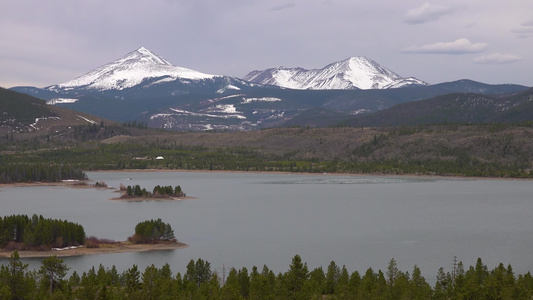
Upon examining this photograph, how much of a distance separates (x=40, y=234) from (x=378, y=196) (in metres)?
76.5

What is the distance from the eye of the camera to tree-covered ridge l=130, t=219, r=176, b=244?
7862cm

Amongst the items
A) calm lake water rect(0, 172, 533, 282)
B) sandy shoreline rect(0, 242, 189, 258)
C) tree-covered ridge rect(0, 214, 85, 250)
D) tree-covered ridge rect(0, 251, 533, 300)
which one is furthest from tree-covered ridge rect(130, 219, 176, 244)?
tree-covered ridge rect(0, 251, 533, 300)

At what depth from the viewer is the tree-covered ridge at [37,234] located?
2891 inches

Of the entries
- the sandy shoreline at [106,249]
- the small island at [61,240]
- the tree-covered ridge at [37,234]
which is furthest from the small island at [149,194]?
the tree-covered ridge at [37,234]

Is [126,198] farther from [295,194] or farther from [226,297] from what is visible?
[226,297]

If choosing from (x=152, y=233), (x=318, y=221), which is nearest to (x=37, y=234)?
(x=152, y=233)

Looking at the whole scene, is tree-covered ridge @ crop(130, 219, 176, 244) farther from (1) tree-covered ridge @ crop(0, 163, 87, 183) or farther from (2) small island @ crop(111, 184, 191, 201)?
(1) tree-covered ridge @ crop(0, 163, 87, 183)

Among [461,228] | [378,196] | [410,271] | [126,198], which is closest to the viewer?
[410,271]

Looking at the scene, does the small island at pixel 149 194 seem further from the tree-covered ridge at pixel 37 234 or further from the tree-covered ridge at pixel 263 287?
the tree-covered ridge at pixel 263 287

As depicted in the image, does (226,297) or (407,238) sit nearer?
(226,297)

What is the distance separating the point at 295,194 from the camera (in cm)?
14062

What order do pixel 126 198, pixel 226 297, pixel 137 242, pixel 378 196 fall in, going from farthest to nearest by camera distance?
pixel 378 196 < pixel 126 198 < pixel 137 242 < pixel 226 297

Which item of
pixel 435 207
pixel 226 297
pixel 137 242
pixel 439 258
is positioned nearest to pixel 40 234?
pixel 137 242

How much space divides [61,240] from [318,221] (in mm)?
37615
